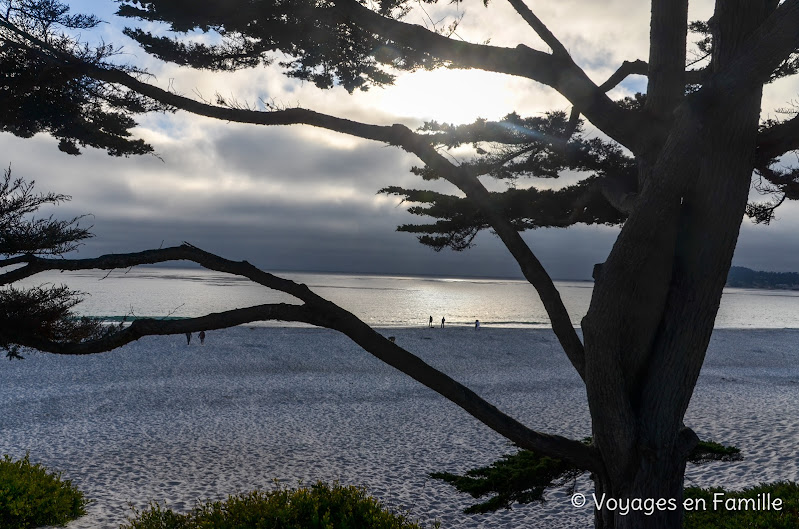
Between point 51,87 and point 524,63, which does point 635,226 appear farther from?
point 51,87

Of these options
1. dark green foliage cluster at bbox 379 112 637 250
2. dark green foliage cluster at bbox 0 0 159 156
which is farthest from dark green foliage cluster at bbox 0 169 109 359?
dark green foliage cluster at bbox 379 112 637 250

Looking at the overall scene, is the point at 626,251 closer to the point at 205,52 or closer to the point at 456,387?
the point at 456,387

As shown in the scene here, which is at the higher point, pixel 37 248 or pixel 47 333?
pixel 37 248

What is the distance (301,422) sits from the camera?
48.9 ft

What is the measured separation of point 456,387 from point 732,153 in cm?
274

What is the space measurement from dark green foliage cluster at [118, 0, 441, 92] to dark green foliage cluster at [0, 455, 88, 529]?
6.10 metres

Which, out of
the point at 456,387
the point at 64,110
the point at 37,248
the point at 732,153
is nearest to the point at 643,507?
the point at 456,387

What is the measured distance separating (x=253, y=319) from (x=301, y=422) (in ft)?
39.5

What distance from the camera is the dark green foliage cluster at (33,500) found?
7.20 meters

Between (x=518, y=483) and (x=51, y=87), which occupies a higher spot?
(x=51, y=87)

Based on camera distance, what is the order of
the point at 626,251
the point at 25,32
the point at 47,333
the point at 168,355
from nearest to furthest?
the point at 626,251
the point at 25,32
the point at 47,333
the point at 168,355

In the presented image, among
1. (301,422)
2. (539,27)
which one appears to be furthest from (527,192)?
(301,422)

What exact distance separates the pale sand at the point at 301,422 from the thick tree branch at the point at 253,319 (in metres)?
5.43

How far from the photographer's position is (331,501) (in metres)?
5.76
